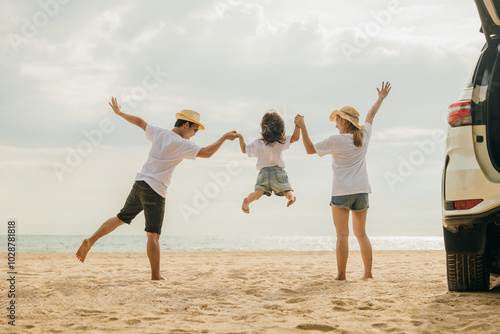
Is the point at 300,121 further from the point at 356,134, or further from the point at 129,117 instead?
the point at 129,117

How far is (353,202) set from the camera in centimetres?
633

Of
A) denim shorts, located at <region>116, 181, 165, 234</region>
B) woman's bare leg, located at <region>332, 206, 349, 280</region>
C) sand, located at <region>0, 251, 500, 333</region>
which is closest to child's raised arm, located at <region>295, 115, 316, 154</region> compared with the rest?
woman's bare leg, located at <region>332, 206, 349, 280</region>

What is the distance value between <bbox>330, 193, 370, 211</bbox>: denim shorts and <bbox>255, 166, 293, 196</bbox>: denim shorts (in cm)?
111

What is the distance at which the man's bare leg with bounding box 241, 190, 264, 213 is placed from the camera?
7.23m

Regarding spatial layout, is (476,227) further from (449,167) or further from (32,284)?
(32,284)

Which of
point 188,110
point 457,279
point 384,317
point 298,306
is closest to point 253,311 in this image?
point 298,306

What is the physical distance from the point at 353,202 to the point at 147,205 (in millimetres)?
2675

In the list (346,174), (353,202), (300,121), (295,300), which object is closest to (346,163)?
(346,174)

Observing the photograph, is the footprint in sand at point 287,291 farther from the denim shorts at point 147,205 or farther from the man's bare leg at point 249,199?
the denim shorts at point 147,205

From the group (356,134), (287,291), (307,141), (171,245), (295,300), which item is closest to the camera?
(295,300)

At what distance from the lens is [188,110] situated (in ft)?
22.4

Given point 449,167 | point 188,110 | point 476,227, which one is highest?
point 188,110

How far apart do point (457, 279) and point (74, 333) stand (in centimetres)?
361

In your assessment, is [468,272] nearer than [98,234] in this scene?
Yes
